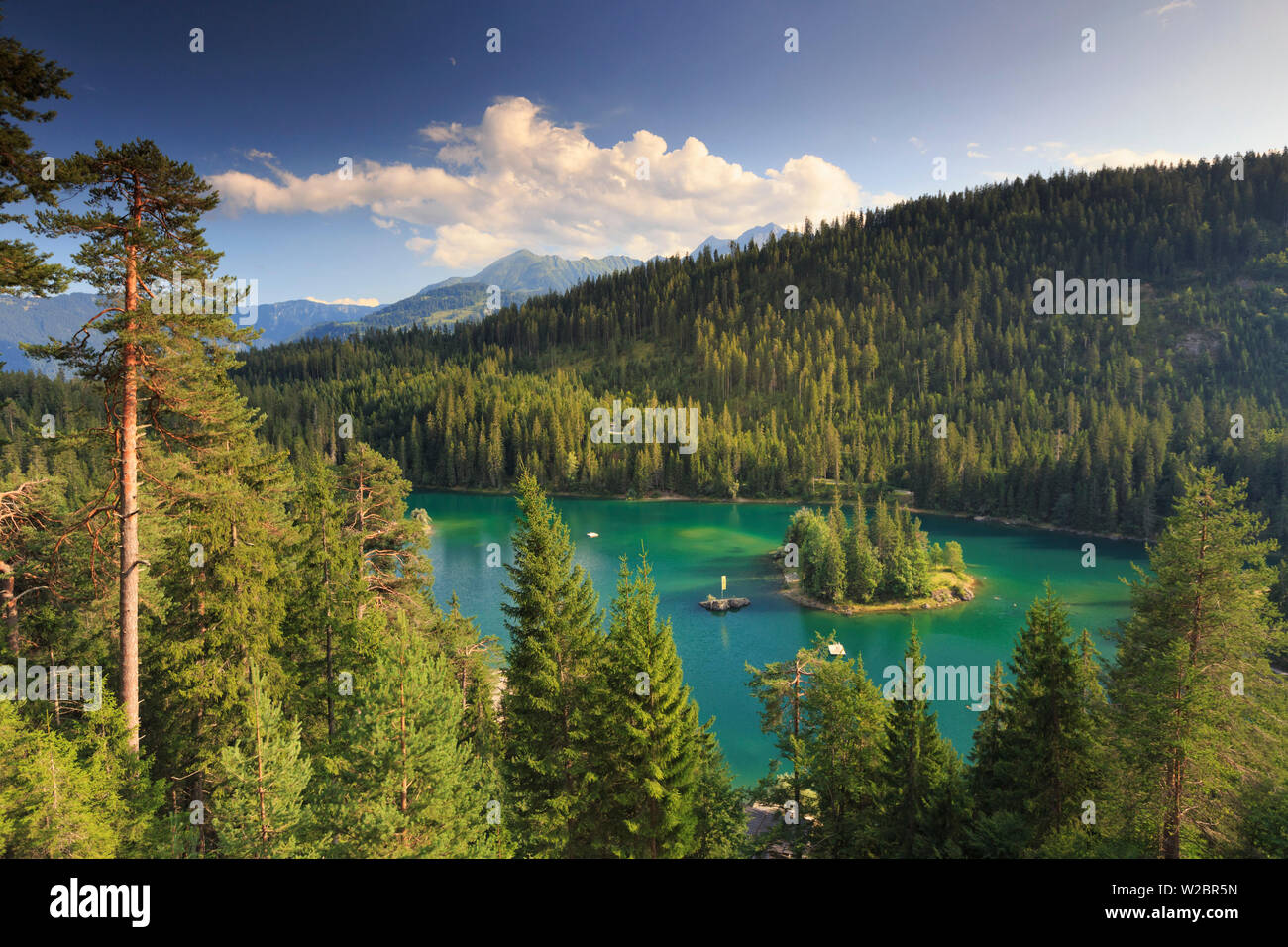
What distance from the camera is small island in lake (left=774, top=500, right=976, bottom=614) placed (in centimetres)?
5978

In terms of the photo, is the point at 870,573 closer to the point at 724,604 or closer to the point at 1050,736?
the point at 724,604

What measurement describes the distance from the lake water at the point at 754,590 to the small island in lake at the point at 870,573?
1.67m

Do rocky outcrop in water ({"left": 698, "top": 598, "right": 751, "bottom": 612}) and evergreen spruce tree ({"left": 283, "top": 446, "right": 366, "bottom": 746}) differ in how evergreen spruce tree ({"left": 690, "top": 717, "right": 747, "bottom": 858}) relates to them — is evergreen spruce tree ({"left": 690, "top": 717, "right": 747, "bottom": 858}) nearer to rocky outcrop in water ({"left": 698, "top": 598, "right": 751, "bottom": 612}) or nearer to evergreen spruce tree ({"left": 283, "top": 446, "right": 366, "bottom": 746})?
evergreen spruce tree ({"left": 283, "top": 446, "right": 366, "bottom": 746})

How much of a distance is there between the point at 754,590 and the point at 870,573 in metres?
12.1

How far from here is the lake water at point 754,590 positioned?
147ft

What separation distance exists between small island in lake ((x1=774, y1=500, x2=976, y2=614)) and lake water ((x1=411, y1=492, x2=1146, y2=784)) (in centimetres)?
167

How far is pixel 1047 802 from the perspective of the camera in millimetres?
18125

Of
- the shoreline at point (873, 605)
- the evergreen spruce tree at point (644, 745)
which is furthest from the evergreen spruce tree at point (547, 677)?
the shoreline at point (873, 605)

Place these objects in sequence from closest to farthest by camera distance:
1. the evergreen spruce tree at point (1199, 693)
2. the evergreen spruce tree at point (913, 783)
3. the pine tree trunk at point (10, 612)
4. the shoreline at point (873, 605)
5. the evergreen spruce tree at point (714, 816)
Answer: the evergreen spruce tree at point (1199, 693) < the pine tree trunk at point (10, 612) < the evergreen spruce tree at point (714, 816) < the evergreen spruce tree at point (913, 783) < the shoreline at point (873, 605)

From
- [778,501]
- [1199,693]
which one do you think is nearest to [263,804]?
[1199,693]

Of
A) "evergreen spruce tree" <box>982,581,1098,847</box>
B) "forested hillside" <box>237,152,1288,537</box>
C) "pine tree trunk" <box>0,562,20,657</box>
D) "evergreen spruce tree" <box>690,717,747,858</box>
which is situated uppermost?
"forested hillside" <box>237,152,1288,537</box>

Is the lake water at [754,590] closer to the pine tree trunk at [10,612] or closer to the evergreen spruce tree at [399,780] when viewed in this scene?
the evergreen spruce tree at [399,780]

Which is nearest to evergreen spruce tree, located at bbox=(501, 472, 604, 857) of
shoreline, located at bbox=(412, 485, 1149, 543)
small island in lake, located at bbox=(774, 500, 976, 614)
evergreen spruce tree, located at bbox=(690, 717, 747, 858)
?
evergreen spruce tree, located at bbox=(690, 717, 747, 858)
